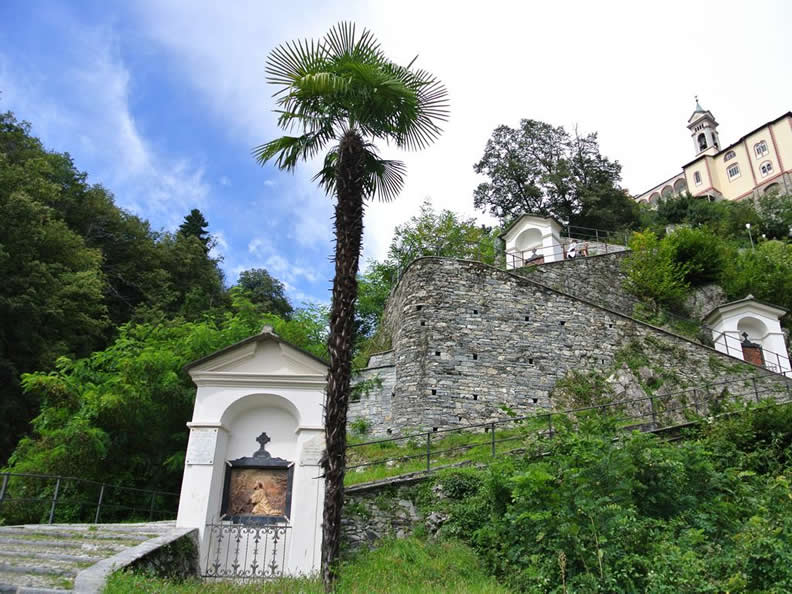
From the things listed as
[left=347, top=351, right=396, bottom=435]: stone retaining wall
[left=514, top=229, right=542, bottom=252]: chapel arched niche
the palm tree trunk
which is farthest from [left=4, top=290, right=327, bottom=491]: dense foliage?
[left=514, top=229, right=542, bottom=252]: chapel arched niche

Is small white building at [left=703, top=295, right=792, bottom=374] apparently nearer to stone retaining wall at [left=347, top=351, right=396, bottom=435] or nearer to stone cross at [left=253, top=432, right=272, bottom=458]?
stone retaining wall at [left=347, top=351, right=396, bottom=435]

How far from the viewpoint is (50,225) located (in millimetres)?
22812

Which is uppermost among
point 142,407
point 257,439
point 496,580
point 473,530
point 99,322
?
point 99,322

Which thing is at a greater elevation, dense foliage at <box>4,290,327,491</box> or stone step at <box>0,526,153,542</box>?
dense foliage at <box>4,290,327,491</box>

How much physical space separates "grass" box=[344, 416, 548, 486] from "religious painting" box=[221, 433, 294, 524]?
2955 millimetres

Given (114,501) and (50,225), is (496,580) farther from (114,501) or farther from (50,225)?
(50,225)

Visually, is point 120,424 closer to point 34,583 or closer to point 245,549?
point 245,549

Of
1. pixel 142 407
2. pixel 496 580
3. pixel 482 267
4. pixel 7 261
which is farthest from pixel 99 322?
pixel 496 580

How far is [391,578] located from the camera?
7867 millimetres

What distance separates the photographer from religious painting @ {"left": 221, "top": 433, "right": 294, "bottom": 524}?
9.30 metres

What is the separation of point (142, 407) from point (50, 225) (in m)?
13.6

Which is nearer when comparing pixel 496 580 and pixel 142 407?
pixel 496 580

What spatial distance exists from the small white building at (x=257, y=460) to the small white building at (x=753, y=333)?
60.2 feet

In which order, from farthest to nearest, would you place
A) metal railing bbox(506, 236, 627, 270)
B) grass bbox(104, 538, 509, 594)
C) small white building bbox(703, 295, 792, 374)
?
1. metal railing bbox(506, 236, 627, 270)
2. small white building bbox(703, 295, 792, 374)
3. grass bbox(104, 538, 509, 594)
